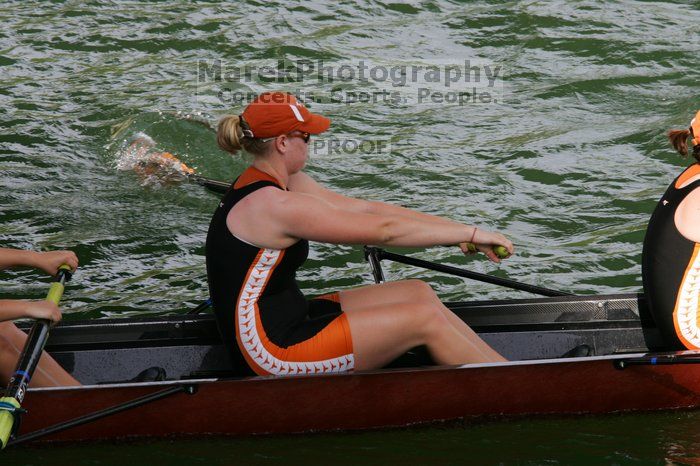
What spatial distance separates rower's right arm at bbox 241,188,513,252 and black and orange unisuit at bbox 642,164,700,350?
1.02 metres

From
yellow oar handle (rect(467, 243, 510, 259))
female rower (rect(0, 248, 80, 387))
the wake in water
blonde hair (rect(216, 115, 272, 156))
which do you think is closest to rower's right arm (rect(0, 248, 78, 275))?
female rower (rect(0, 248, 80, 387))

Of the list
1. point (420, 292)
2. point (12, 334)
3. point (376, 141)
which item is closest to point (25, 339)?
point (12, 334)

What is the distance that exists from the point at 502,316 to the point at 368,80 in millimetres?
6296

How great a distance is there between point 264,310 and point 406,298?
27.8 inches

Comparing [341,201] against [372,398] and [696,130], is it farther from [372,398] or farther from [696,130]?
[696,130]

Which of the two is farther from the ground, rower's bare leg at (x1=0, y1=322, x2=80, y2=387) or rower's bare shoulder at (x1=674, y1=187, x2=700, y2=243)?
rower's bare shoulder at (x1=674, y1=187, x2=700, y2=243)

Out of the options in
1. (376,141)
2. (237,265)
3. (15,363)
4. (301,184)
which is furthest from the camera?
(376,141)

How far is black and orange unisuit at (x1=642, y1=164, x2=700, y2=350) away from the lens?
16.7 feet

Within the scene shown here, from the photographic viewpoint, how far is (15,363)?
199 inches

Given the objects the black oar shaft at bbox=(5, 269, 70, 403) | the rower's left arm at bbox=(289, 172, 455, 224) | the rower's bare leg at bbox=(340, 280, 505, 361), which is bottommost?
the black oar shaft at bbox=(5, 269, 70, 403)

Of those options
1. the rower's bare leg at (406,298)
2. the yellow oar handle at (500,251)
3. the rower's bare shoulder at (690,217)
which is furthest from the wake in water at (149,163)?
the rower's bare shoulder at (690,217)

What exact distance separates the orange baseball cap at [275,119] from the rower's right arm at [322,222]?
26 centimetres

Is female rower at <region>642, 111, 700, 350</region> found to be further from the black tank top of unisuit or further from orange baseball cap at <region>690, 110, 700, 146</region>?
the black tank top of unisuit

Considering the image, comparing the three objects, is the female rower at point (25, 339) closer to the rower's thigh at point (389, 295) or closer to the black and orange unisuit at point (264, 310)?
the black and orange unisuit at point (264, 310)
